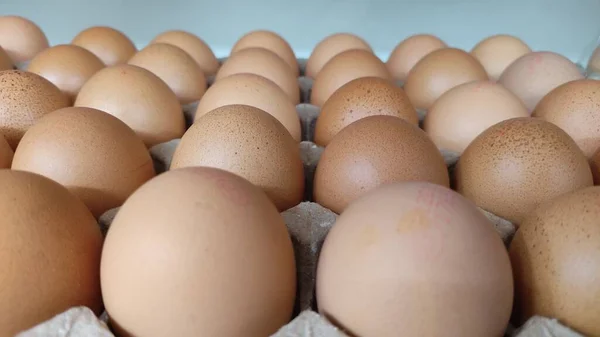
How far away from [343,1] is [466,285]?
6.43 ft

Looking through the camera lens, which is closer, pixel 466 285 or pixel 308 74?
pixel 466 285

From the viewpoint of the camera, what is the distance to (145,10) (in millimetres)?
2404

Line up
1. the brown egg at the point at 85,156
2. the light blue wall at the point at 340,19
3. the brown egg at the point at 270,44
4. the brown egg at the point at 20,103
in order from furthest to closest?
the light blue wall at the point at 340,19 → the brown egg at the point at 270,44 → the brown egg at the point at 20,103 → the brown egg at the point at 85,156

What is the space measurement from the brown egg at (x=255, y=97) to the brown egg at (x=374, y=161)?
0.30 metres

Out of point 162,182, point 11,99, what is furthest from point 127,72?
point 162,182

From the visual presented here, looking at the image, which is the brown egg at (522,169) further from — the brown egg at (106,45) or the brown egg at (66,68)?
the brown egg at (106,45)

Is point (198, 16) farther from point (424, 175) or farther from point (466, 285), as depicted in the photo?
point (466, 285)

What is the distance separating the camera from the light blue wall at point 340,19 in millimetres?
2334

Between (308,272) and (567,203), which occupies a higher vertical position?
(567,203)

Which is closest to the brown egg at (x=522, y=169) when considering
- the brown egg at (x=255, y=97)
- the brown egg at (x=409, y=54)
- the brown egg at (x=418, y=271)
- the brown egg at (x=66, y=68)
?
the brown egg at (x=418, y=271)

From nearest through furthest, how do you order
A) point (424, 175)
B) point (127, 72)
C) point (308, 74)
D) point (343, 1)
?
point (424, 175) < point (127, 72) < point (308, 74) < point (343, 1)

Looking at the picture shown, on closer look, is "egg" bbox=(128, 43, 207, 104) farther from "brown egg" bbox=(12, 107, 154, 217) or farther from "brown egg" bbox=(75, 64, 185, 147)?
"brown egg" bbox=(12, 107, 154, 217)

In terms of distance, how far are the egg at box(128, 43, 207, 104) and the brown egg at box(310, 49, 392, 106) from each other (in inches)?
15.1

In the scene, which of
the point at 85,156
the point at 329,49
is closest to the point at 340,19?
the point at 329,49
